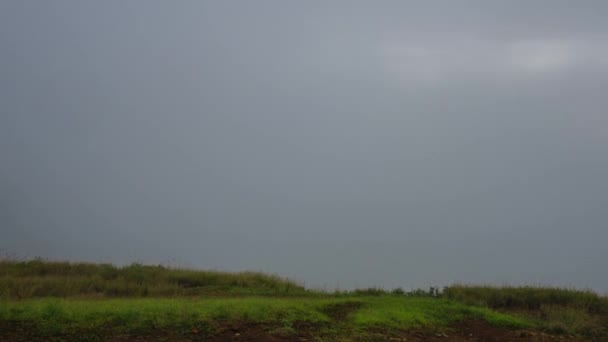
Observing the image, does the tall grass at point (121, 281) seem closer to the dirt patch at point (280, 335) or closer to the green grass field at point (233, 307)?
the green grass field at point (233, 307)

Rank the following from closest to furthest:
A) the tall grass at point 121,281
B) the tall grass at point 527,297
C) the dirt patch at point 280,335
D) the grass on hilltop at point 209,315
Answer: the dirt patch at point 280,335 < the grass on hilltop at point 209,315 < the tall grass at point 121,281 < the tall grass at point 527,297

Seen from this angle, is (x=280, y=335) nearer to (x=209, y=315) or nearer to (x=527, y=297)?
(x=209, y=315)

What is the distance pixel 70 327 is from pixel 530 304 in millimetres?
14597

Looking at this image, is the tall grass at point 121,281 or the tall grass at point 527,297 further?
the tall grass at point 527,297

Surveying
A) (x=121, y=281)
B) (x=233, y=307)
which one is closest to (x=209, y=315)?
(x=233, y=307)

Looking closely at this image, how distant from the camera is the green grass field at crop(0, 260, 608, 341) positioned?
36.2 ft

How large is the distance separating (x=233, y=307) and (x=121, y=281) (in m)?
8.21

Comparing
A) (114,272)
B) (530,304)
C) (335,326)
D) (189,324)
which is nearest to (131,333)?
(189,324)

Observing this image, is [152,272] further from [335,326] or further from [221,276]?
[335,326]

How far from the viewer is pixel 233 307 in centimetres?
1270

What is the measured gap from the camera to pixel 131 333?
1055cm

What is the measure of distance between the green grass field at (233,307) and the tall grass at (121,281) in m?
0.04

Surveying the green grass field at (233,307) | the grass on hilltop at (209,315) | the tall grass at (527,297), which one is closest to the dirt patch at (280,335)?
the green grass field at (233,307)

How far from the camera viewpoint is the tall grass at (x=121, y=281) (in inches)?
673
